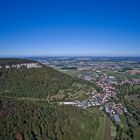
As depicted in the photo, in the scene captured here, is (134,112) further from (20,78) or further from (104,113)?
(20,78)

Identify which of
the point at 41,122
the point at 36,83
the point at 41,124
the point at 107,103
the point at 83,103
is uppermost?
the point at 36,83

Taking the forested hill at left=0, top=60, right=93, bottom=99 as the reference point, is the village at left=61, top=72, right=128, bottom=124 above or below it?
below

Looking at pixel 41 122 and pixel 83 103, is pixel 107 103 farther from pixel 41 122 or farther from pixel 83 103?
pixel 41 122

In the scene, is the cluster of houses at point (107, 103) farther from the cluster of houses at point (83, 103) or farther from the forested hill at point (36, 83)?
the forested hill at point (36, 83)

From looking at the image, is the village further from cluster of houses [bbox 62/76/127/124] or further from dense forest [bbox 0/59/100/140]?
dense forest [bbox 0/59/100/140]

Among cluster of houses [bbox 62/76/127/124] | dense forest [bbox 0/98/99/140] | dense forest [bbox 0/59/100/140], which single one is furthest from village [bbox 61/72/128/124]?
dense forest [bbox 0/98/99/140]

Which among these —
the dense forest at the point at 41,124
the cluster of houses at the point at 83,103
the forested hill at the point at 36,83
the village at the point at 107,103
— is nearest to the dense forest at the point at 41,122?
the dense forest at the point at 41,124

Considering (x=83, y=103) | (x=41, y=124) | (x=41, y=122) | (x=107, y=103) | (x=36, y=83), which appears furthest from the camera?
(x=36, y=83)

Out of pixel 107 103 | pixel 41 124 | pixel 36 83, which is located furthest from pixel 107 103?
pixel 41 124

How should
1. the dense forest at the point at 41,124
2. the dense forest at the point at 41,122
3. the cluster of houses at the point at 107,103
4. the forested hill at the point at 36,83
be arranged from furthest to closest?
the forested hill at the point at 36,83
the cluster of houses at the point at 107,103
the dense forest at the point at 41,122
the dense forest at the point at 41,124

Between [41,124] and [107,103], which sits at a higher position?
[41,124]
